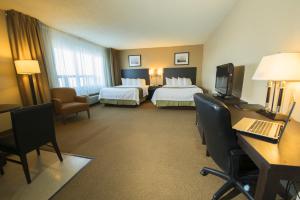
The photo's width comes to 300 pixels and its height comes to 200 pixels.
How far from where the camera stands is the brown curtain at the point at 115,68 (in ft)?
20.0

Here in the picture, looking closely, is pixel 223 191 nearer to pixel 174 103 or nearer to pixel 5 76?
pixel 174 103

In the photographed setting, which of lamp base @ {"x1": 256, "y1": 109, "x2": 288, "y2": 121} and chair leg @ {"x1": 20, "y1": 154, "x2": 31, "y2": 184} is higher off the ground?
lamp base @ {"x1": 256, "y1": 109, "x2": 288, "y2": 121}

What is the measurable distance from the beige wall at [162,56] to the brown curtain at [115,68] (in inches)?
10.9

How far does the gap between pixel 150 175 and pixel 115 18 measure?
316 centimetres

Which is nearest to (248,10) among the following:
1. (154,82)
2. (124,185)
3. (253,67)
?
(253,67)

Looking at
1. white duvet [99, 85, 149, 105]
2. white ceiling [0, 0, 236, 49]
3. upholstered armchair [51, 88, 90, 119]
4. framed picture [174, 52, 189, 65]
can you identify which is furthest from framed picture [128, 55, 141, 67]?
upholstered armchair [51, 88, 90, 119]

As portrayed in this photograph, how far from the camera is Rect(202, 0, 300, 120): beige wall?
1.25 metres

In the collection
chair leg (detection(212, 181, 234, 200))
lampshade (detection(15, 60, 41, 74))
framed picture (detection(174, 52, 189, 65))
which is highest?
framed picture (detection(174, 52, 189, 65))

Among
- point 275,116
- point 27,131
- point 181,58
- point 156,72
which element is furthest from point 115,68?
point 275,116

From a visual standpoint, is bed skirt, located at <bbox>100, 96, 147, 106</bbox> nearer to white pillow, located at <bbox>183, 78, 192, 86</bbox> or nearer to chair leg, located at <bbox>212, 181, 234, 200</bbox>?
white pillow, located at <bbox>183, 78, 192, 86</bbox>

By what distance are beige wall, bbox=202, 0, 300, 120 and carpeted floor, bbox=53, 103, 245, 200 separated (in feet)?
3.71

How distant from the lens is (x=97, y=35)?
4.25 meters

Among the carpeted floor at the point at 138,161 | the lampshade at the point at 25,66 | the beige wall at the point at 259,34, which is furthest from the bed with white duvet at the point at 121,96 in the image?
the beige wall at the point at 259,34

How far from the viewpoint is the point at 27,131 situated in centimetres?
145
